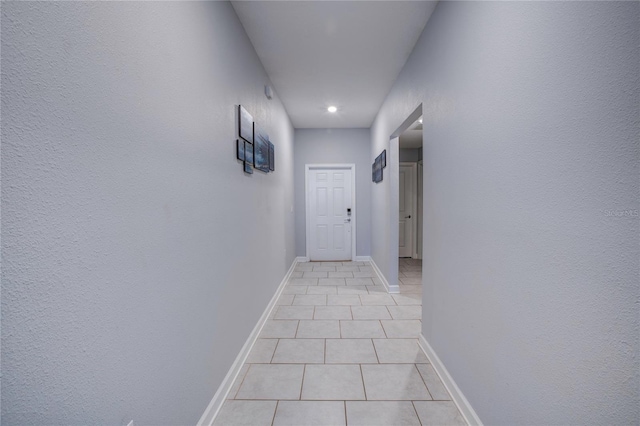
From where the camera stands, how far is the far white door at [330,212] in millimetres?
5570

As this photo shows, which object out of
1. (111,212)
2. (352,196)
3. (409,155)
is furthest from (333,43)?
(409,155)

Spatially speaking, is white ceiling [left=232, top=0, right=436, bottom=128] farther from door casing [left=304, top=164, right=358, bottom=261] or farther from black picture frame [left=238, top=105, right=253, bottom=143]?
door casing [left=304, top=164, right=358, bottom=261]

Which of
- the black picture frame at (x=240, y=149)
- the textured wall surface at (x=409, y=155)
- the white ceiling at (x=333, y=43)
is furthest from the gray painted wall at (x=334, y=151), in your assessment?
the black picture frame at (x=240, y=149)

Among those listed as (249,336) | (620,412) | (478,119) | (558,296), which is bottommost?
(249,336)

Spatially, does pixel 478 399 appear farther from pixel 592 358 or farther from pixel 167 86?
pixel 167 86

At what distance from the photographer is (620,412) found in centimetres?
76

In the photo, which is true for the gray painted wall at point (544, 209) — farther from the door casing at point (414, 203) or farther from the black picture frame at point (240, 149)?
the door casing at point (414, 203)

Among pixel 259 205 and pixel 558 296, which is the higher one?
pixel 259 205

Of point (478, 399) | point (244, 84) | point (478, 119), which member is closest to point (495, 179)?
point (478, 119)

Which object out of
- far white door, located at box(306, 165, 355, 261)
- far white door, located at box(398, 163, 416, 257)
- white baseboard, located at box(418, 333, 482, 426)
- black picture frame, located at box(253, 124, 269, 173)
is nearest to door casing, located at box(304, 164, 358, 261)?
far white door, located at box(306, 165, 355, 261)

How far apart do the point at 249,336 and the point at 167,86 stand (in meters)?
1.91

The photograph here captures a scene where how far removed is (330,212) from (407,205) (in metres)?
1.91

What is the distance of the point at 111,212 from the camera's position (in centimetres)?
85

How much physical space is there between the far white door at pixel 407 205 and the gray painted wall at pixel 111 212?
5.21 metres
